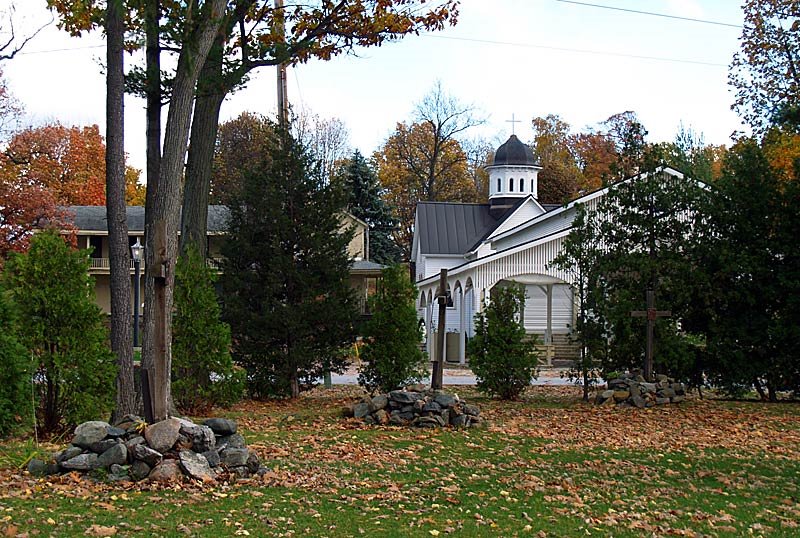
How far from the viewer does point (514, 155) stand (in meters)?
40.8

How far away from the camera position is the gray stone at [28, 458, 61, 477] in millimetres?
8602

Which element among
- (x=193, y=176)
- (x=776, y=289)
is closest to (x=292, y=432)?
(x=193, y=176)

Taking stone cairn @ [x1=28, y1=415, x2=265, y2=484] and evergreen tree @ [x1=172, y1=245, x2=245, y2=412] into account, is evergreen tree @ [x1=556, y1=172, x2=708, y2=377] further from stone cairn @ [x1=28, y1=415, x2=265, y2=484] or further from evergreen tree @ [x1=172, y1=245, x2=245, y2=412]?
stone cairn @ [x1=28, y1=415, x2=265, y2=484]

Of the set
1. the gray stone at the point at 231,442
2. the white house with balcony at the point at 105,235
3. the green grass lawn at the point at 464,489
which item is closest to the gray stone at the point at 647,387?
the green grass lawn at the point at 464,489

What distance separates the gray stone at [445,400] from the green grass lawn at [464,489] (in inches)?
24.2

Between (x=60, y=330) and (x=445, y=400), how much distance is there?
17.8ft

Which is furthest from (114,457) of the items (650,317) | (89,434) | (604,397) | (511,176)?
(511,176)

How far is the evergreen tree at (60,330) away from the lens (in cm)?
1116

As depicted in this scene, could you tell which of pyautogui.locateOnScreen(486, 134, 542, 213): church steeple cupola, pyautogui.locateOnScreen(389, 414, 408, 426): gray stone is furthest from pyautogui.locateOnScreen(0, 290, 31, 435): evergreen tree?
pyautogui.locateOnScreen(486, 134, 542, 213): church steeple cupola

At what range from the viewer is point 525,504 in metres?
7.97

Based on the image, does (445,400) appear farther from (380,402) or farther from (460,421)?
(380,402)

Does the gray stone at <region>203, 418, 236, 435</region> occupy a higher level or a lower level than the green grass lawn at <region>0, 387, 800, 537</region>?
higher

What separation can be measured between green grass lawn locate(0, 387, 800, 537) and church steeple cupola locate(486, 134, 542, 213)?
27.6 meters

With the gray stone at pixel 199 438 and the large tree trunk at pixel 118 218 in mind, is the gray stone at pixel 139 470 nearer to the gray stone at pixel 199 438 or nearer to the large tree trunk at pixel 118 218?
the gray stone at pixel 199 438
